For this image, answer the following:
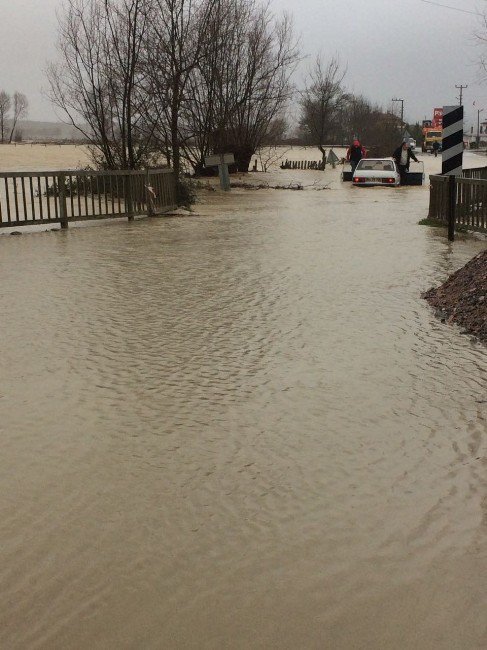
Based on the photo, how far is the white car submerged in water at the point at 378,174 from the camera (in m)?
33.8

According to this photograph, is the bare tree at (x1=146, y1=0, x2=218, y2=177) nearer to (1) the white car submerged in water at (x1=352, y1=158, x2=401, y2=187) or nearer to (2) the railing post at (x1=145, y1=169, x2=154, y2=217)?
(2) the railing post at (x1=145, y1=169, x2=154, y2=217)

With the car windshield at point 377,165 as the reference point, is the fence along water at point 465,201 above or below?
below

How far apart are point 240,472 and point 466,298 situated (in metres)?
4.50

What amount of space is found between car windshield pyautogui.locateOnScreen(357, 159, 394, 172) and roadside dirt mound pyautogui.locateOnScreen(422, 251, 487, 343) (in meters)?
26.6

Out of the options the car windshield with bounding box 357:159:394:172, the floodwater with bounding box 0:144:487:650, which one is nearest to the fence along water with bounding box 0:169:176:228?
the floodwater with bounding box 0:144:487:650

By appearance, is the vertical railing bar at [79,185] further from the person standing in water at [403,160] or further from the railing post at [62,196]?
the person standing in water at [403,160]

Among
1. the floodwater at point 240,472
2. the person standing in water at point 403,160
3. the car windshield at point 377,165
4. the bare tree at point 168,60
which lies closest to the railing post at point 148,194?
the bare tree at point 168,60

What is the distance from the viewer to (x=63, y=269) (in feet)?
36.5

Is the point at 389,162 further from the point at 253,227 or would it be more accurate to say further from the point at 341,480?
the point at 341,480

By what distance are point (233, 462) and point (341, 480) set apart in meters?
0.57

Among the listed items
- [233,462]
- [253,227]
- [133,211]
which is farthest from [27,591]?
[133,211]

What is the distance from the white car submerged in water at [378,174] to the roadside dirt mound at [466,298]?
25578mm

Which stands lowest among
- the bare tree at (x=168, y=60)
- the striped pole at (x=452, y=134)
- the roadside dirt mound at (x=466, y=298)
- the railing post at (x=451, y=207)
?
the roadside dirt mound at (x=466, y=298)

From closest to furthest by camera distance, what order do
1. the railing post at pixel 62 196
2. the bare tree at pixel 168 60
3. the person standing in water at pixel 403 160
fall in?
the railing post at pixel 62 196, the bare tree at pixel 168 60, the person standing in water at pixel 403 160
